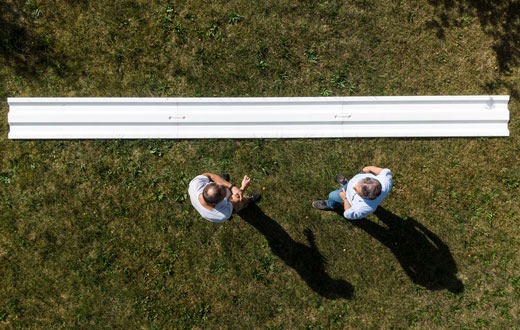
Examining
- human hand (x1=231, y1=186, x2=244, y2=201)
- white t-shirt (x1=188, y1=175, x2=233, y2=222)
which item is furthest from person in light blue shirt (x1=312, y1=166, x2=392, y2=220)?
white t-shirt (x1=188, y1=175, x2=233, y2=222)

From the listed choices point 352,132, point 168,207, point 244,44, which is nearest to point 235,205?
point 168,207

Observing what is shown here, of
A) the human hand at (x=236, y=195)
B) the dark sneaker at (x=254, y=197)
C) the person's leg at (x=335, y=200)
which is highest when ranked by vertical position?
the human hand at (x=236, y=195)

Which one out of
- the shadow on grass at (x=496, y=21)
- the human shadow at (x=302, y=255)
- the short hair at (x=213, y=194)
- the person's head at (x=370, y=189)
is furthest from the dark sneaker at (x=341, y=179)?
the shadow on grass at (x=496, y=21)

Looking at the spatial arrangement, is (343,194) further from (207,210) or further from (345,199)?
(207,210)

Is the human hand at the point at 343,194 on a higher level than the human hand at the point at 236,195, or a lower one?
higher

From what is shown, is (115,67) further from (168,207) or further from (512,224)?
(512,224)

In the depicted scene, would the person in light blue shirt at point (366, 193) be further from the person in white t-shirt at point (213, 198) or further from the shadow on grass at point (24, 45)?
the shadow on grass at point (24, 45)
